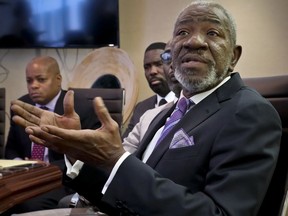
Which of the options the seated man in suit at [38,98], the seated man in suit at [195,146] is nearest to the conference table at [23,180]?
A: the seated man in suit at [195,146]

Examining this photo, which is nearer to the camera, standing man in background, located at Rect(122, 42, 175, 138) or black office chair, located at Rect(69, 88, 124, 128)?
black office chair, located at Rect(69, 88, 124, 128)

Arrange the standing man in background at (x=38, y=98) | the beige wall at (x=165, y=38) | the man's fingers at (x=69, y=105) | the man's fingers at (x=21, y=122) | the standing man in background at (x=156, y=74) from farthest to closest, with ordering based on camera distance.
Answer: the beige wall at (x=165, y=38) → the standing man in background at (x=156, y=74) → the standing man in background at (x=38, y=98) → the man's fingers at (x=21, y=122) → the man's fingers at (x=69, y=105)

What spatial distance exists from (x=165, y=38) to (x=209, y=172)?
2936mm

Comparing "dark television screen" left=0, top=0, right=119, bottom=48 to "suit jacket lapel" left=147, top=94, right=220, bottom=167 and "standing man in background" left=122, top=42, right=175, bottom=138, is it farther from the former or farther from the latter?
"suit jacket lapel" left=147, top=94, right=220, bottom=167

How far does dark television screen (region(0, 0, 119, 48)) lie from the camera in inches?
152

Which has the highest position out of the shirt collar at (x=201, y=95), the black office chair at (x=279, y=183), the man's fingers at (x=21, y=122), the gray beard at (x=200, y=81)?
the gray beard at (x=200, y=81)

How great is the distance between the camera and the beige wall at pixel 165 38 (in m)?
3.63

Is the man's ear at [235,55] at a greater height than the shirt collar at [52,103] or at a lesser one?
greater

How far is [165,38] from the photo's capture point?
3879 millimetres

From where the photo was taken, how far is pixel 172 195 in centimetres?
101

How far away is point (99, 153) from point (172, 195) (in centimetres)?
22

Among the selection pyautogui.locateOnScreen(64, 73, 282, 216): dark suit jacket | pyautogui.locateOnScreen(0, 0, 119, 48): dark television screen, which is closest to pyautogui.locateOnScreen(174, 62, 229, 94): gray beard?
pyautogui.locateOnScreen(64, 73, 282, 216): dark suit jacket

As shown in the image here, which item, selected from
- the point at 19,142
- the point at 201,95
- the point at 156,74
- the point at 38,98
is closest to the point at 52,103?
the point at 38,98

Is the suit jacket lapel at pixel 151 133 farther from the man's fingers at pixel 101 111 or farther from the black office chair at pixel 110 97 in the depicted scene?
the black office chair at pixel 110 97
